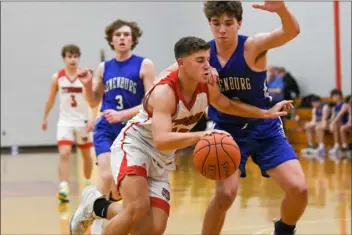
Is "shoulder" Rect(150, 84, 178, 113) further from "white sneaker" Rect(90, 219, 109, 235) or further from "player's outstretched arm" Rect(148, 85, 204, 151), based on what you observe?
"white sneaker" Rect(90, 219, 109, 235)

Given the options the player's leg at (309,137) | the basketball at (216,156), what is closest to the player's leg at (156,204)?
the basketball at (216,156)

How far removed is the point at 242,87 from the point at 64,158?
14.8 ft

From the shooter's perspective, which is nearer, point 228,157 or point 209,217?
point 228,157

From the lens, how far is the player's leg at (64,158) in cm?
895

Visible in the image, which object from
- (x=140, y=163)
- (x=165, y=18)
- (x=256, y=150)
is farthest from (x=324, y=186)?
(x=165, y=18)

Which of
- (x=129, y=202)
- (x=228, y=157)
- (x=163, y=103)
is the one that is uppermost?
(x=163, y=103)

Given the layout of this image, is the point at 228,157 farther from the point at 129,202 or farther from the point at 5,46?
the point at 5,46

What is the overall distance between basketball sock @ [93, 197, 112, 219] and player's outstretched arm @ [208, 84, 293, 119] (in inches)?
43.8

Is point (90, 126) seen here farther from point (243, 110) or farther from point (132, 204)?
point (132, 204)

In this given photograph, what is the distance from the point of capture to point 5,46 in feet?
56.9

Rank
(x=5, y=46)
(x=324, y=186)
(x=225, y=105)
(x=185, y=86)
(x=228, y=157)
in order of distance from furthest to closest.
→ (x=5, y=46), (x=324, y=186), (x=225, y=105), (x=185, y=86), (x=228, y=157)

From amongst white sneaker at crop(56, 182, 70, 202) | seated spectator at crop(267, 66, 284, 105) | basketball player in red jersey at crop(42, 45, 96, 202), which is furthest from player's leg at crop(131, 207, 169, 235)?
seated spectator at crop(267, 66, 284, 105)

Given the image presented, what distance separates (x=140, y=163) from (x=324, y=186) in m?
5.55

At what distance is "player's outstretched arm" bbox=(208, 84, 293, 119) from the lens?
5098 millimetres
